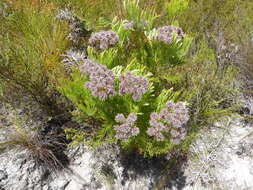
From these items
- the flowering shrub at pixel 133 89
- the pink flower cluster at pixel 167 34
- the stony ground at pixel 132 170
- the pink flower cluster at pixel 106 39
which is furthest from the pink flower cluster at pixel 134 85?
the stony ground at pixel 132 170

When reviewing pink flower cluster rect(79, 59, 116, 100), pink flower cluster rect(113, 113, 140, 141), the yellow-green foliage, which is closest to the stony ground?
the yellow-green foliage

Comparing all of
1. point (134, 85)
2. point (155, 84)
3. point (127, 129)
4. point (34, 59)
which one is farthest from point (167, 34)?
point (34, 59)

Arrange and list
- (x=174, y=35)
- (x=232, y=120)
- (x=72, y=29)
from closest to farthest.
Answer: (x=174, y=35), (x=232, y=120), (x=72, y=29)

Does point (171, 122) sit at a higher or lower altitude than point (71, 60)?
lower

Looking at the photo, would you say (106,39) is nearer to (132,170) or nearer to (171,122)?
(171,122)

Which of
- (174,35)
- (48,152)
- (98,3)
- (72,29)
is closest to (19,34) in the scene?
(72,29)

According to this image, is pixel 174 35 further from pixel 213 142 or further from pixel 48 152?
pixel 48 152

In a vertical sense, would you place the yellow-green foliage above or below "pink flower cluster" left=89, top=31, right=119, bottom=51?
below

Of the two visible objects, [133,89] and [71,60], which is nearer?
[133,89]

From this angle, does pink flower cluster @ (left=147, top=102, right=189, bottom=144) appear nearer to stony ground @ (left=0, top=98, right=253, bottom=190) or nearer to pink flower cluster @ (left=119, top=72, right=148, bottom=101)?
pink flower cluster @ (left=119, top=72, right=148, bottom=101)
